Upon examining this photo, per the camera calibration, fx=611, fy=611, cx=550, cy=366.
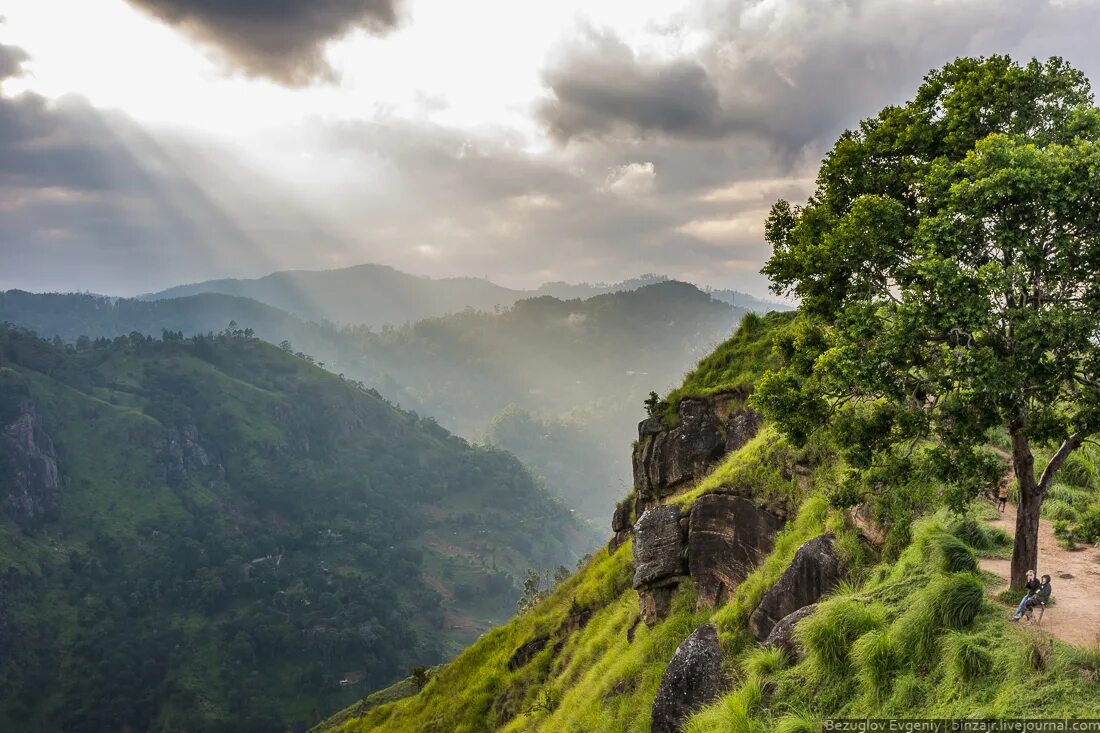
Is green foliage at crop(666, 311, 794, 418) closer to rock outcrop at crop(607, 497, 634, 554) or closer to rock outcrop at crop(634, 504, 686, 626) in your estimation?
rock outcrop at crop(634, 504, 686, 626)

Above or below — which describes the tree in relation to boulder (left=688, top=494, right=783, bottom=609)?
above

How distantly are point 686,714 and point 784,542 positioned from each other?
6.41 m

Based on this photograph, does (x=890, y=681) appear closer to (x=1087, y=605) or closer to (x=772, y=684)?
(x=772, y=684)

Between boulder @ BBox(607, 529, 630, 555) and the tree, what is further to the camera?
boulder @ BBox(607, 529, 630, 555)

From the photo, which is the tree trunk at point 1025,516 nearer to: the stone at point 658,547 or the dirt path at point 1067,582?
the dirt path at point 1067,582

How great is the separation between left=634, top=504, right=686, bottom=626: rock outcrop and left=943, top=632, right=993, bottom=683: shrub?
13.1 m

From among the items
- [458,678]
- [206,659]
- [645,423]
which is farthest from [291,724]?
[645,423]

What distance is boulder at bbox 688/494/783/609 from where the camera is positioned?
21703mm

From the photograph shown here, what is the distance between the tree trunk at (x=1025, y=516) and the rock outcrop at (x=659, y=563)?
12.1 meters

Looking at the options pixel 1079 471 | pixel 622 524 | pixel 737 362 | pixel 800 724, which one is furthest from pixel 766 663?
pixel 622 524

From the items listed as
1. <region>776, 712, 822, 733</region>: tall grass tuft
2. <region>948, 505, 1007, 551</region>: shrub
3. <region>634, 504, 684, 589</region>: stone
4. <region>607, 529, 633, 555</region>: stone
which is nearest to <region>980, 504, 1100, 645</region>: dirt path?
<region>948, 505, 1007, 551</region>: shrub

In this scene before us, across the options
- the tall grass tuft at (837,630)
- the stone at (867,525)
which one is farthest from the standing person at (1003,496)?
the tall grass tuft at (837,630)

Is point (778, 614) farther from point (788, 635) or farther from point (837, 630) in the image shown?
point (837, 630)

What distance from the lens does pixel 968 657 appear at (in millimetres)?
11312
